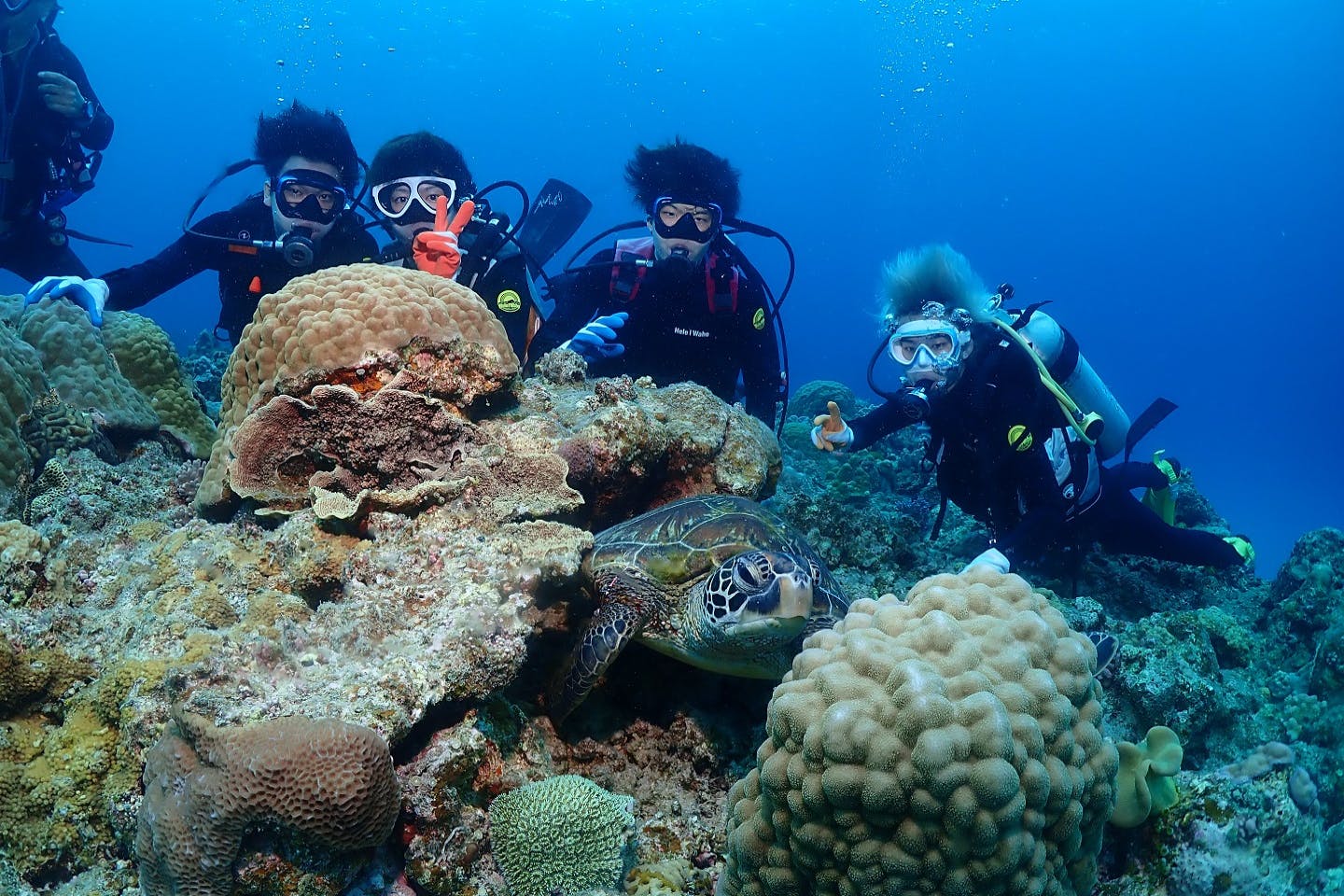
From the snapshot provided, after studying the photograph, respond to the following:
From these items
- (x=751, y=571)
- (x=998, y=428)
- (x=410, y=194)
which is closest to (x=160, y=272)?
(x=410, y=194)

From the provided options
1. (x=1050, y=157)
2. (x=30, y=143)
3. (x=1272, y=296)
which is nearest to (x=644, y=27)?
(x=1050, y=157)

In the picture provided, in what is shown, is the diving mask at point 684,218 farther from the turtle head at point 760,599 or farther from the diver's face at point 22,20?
the diver's face at point 22,20

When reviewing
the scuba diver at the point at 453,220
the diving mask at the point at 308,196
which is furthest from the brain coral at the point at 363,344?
the diving mask at the point at 308,196

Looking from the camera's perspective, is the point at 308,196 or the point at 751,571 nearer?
the point at 751,571

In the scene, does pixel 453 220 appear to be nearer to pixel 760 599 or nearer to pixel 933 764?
pixel 760 599

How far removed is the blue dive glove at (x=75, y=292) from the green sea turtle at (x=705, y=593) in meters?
4.72

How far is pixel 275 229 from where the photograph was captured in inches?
240

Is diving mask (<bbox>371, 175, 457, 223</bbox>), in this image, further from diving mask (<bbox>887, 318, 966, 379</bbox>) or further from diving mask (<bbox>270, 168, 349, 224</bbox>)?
diving mask (<bbox>887, 318, 966, 379</bbox>)

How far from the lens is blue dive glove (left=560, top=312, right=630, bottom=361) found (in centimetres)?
527

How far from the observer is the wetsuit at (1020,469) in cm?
570

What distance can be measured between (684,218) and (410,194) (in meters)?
2.54

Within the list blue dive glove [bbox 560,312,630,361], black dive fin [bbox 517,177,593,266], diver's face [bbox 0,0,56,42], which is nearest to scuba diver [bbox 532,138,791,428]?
blue dive glove [bbox 560,312,630,361]

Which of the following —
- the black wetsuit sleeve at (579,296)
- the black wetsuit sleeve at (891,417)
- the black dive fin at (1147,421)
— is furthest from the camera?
the black dive fin at (1147,421)

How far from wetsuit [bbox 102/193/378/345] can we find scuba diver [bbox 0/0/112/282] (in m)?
3.42
